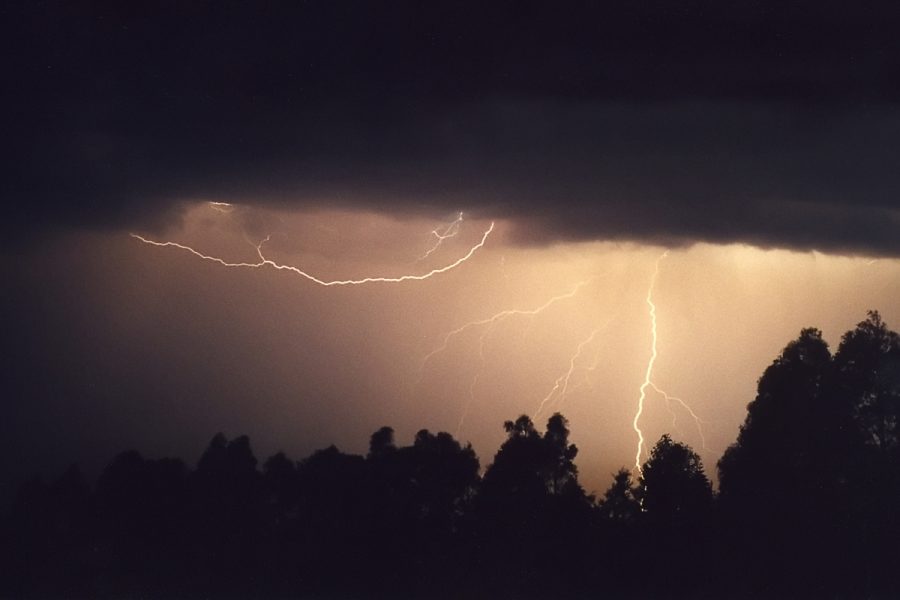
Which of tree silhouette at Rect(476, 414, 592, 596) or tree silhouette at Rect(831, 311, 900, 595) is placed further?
tree silhouette at Rect(476, 414, 592, 596)

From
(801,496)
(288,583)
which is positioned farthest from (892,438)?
(288,583)

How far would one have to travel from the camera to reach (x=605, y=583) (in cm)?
6650

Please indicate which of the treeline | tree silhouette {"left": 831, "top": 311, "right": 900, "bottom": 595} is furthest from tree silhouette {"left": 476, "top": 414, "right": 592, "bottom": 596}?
tree silhouette {"left": 831, "top": 311, "right": 900, "bottom": 595}

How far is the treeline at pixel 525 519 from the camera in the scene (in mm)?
65000

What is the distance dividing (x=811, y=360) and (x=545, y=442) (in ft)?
45.8

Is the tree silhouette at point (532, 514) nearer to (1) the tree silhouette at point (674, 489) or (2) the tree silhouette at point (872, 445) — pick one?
(1) the tree silhouette at point (674, 489)

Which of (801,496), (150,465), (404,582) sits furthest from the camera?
(150,465)

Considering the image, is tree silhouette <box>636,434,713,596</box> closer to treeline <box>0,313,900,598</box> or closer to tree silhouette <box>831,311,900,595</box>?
treeline <box>0,313,900,598</box>

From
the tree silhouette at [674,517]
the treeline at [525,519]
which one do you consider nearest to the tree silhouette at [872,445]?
the treeline at [525,519]

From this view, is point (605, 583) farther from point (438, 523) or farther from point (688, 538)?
point (438, 523)

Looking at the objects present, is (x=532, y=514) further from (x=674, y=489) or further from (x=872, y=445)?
(x=872, y=445)

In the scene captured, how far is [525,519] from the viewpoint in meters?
70.8

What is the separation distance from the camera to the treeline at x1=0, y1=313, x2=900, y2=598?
6500 cm

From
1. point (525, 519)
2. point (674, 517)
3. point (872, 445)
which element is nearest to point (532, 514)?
point (525, 519)
